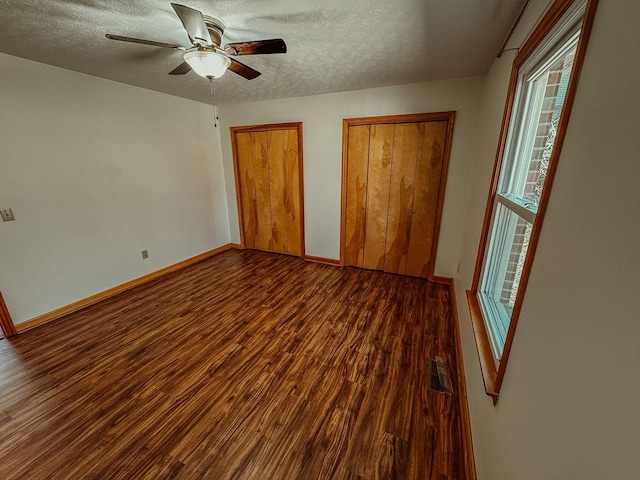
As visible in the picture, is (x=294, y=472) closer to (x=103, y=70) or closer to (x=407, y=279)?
(x=407, y=279)

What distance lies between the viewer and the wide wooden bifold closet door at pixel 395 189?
2850 millimetres

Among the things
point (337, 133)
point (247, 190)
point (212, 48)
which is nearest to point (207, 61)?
point (212, 48)

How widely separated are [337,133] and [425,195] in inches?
53.4

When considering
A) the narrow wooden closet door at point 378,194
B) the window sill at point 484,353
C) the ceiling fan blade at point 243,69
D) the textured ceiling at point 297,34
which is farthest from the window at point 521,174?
the ceiling fan blade at point 243,69

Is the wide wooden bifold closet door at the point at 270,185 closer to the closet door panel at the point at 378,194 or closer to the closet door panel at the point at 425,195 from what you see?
the closet door panel at the point at 378,194

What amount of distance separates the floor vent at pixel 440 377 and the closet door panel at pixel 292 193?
98.7 inches

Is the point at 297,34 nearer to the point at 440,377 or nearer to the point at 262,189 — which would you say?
the point at 262,189

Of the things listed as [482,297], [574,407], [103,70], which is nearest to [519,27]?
[482,297]

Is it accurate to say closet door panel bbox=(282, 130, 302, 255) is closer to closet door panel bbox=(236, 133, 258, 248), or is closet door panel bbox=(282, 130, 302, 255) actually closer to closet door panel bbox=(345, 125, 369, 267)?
closet door panel bbox=(236, 133, 258, 248)

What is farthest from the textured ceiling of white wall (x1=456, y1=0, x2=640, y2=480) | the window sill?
the window sill

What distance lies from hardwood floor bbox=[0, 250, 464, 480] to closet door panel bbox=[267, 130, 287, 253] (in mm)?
1435

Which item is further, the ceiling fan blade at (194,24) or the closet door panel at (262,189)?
the closet door panel at (262,189)

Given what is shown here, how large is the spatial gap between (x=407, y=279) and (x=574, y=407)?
2.78 metres

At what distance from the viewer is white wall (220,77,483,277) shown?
8.72 ft
